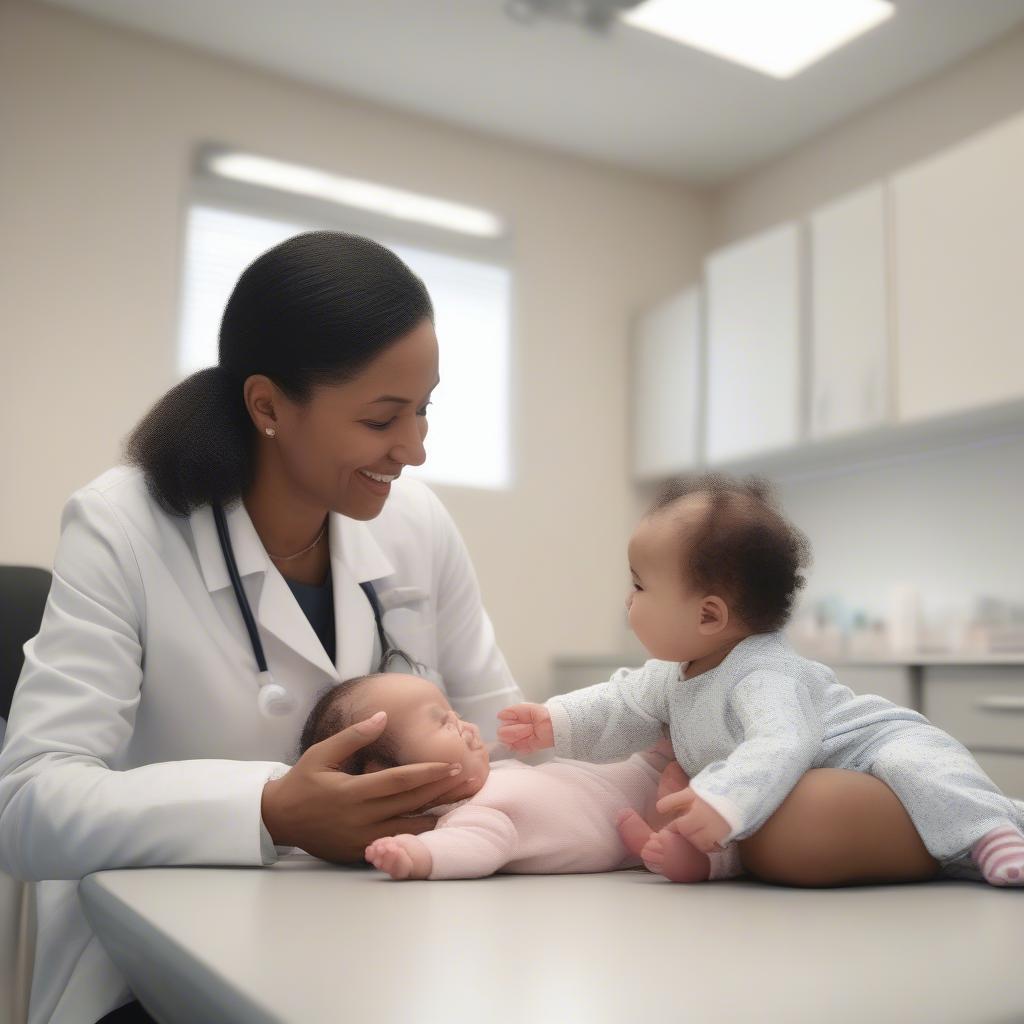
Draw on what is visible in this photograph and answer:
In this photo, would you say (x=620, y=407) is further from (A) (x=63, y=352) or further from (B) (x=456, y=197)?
(A) (x=63, y=352)

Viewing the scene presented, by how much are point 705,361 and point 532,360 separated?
2.48 feet

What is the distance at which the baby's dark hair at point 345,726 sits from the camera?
3.44 feet

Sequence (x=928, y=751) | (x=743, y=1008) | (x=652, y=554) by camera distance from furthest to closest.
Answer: (x=652, y=554) → (x=928, y=751) → (x=743, y=1008)

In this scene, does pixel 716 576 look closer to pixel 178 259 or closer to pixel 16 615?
pixel 16 615

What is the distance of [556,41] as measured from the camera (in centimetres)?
378

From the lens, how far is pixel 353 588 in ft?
4.53

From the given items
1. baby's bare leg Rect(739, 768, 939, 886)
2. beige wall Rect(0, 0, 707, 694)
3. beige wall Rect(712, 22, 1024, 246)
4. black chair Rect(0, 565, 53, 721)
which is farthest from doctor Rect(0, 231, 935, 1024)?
beige wall Rect(712, 22, 1024, 246)

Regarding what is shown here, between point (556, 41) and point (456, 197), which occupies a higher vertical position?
point (556, 41)

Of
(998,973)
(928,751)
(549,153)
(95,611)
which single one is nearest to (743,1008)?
(998,973)

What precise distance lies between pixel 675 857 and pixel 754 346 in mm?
3487

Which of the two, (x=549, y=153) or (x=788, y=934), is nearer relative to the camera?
(x=788, y=934)

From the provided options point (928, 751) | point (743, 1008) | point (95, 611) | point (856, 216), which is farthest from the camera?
point (856, 216)

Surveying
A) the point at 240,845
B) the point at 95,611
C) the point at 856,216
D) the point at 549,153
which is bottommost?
the point at 240,845

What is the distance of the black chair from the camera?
1.44m
